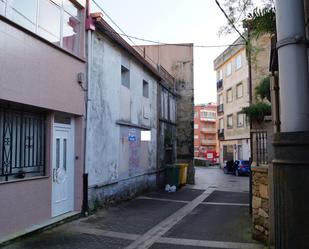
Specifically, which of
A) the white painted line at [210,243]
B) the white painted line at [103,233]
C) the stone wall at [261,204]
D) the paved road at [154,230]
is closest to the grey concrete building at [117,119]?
the paved road at [154,230]

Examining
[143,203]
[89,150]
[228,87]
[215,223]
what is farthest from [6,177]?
[228,87]

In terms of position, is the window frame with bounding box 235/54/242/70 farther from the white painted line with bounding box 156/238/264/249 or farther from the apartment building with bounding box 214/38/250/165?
the white painted line with bounding box 156/238/264/249

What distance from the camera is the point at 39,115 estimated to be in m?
8.41

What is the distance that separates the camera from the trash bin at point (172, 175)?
18.7 meters

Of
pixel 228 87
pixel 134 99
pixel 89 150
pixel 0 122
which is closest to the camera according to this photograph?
pixel 0 122

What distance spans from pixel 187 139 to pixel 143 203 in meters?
10.8

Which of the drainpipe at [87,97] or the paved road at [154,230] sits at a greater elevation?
the drainpipe at [87,97]

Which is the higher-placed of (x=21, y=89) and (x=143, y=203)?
(x=21, y=89)

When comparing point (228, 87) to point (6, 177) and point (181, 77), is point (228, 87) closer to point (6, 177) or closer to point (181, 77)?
point (181, 77)

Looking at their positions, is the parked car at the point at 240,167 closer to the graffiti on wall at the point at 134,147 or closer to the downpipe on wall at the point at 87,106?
the graffiti on wall at the point at 134,147

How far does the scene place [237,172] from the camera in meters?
32.2

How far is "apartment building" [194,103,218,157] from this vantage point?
85375 millimetres

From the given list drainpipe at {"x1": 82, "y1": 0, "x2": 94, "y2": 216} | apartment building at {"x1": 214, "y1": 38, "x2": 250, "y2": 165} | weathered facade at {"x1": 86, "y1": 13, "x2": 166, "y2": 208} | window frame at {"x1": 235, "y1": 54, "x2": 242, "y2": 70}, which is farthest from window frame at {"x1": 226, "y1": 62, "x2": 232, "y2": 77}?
drainpipe at {"x1": 82, "y1": 0, "x2": 94, "y2": 216}

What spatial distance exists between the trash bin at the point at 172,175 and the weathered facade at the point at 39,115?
9.49 m
